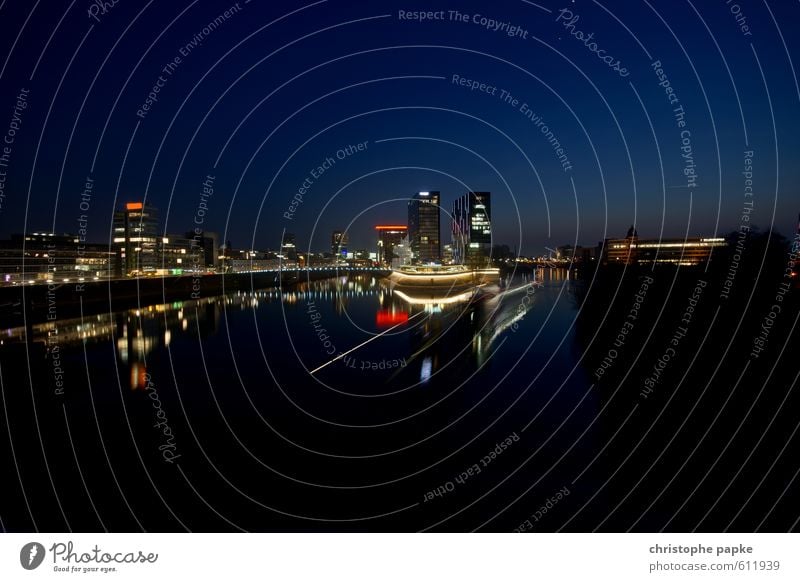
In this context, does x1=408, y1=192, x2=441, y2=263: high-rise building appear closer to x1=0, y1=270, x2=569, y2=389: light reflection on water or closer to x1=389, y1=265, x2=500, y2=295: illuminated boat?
x1=389, y1=265, x2=500, y2=295: illuminated boat

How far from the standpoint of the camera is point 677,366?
557 inches

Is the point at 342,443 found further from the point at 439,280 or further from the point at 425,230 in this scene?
the point at 425,230

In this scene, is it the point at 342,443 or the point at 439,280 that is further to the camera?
the point at 439,280

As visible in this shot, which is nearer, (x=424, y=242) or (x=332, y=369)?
(x=332, y=369)

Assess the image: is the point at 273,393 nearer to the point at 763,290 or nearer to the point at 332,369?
the point at 332,369

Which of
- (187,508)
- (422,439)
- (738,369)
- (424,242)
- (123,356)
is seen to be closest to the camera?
(187,508)

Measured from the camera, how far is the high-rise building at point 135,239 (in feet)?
266

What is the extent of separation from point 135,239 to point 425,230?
87.3m

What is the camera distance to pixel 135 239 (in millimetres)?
80562

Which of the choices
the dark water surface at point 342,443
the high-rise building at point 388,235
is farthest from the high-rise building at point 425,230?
the dark water surface at point 342,443

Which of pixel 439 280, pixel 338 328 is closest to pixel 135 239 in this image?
pixel 439 280

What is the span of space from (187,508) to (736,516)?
9100 mm
